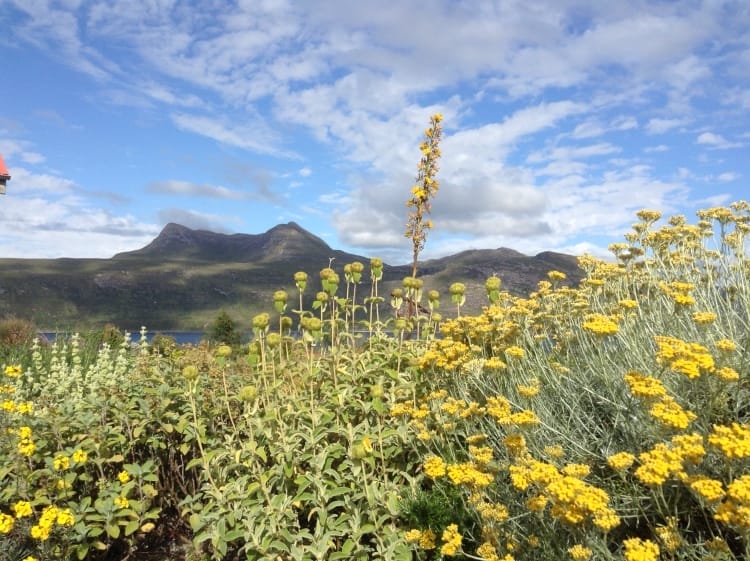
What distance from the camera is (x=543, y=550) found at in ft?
6.48

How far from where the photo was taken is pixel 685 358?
1906 millimetres

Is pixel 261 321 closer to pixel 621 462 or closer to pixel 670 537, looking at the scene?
pixel 621 462

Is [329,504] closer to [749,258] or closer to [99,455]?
[99,455]

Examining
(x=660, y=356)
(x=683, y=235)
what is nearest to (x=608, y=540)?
(x=660, y=356)

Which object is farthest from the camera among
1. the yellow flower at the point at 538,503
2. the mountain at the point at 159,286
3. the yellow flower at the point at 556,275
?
the mountain at the point at 159,286

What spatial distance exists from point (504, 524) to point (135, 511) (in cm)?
255

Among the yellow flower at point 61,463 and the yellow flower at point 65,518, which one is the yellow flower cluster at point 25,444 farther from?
the yellow flower at point 65,518

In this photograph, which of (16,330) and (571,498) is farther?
(16,330)

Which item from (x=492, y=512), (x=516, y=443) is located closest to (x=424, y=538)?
(x=492, y=512)

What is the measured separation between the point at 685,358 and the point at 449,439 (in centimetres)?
157

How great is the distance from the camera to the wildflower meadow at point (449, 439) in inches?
74.9

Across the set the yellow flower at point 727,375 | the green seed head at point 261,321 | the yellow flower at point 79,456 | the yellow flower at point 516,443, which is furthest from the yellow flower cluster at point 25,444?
the yellow flower at point 727,375

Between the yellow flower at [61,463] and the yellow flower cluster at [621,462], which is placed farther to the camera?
the yellow flower at [61,463]

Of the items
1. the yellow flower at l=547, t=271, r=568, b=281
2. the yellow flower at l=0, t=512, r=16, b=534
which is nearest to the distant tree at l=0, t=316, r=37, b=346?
the yellow flower at l=0, t=512, r=16, b=534
